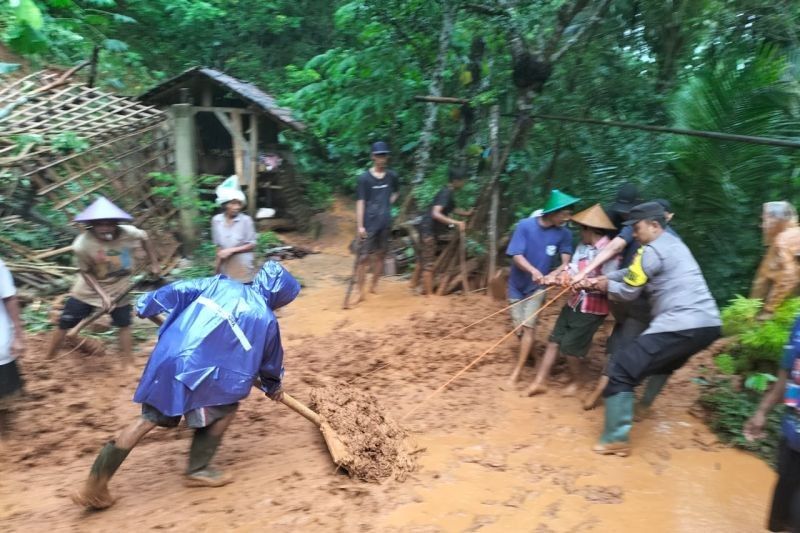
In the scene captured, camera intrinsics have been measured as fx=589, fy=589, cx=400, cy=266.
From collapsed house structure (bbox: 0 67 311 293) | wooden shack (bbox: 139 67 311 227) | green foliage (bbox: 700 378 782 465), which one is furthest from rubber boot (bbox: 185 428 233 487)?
wooden shack (bbox: 139 67 311 227)

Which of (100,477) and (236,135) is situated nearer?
(100,477)

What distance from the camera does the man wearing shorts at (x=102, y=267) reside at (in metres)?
5.00

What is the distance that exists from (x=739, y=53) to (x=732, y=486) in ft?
15.3

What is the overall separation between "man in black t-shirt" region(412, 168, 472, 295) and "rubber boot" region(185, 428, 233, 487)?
4632mm

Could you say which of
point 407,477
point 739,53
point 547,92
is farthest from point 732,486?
point 547,92

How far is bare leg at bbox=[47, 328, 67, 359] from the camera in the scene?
5330mm

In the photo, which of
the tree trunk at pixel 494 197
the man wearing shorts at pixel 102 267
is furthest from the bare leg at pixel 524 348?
the man wearing shorts at pixel 102 267

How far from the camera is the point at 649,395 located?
448 centimetres

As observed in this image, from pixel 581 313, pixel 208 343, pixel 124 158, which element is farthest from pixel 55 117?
pixel 581 313

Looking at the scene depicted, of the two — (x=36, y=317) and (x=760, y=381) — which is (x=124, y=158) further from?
(x=760, y=381)

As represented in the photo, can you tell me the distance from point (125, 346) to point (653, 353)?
4.59 metres

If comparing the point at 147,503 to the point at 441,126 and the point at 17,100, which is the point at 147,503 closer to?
the point at 17,100

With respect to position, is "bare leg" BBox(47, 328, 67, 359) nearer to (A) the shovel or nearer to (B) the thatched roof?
(A) the shovel

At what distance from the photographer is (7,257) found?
6781 mm
